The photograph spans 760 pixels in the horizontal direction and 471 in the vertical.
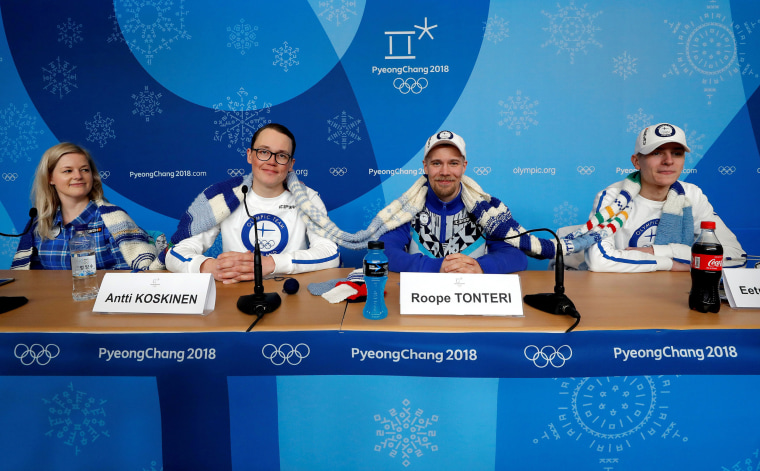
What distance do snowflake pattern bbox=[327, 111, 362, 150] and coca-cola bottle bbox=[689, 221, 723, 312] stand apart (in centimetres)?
260

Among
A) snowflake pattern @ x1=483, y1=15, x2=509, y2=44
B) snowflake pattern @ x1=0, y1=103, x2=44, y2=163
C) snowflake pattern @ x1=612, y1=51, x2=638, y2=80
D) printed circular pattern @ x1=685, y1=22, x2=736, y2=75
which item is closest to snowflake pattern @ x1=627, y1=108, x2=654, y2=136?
snowflake pattern @ x1=612, y1=51, x2=638, y2=80

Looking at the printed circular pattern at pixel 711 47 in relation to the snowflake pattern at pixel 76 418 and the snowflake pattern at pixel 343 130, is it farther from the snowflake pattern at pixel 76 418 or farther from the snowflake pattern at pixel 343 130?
the snowflake pattern at pixel 76 418

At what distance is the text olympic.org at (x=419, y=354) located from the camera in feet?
3.79

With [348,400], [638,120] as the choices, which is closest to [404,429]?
[348,400]

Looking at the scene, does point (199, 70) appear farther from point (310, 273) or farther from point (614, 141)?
point (614, 141)

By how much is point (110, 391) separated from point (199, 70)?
288 cm

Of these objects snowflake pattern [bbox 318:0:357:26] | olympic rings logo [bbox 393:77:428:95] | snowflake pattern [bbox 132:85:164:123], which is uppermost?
snowflake pattern [bbox 318:0:357:26]

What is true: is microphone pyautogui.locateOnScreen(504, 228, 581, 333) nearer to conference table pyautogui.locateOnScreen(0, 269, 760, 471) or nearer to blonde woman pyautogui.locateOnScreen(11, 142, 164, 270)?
conference table pyautogui.locateOnScreen(0, 269, 760, 471)

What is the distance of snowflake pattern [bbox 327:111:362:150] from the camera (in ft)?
11.3

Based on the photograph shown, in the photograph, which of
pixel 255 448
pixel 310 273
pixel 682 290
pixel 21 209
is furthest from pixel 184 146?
pixel 682 290

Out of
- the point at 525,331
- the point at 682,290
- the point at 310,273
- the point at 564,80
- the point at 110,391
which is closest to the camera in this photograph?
the point at 525,331

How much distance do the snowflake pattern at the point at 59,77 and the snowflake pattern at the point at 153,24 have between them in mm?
576

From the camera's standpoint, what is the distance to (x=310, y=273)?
1.85 m

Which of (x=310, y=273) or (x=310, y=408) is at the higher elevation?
(x=310, y=273)
